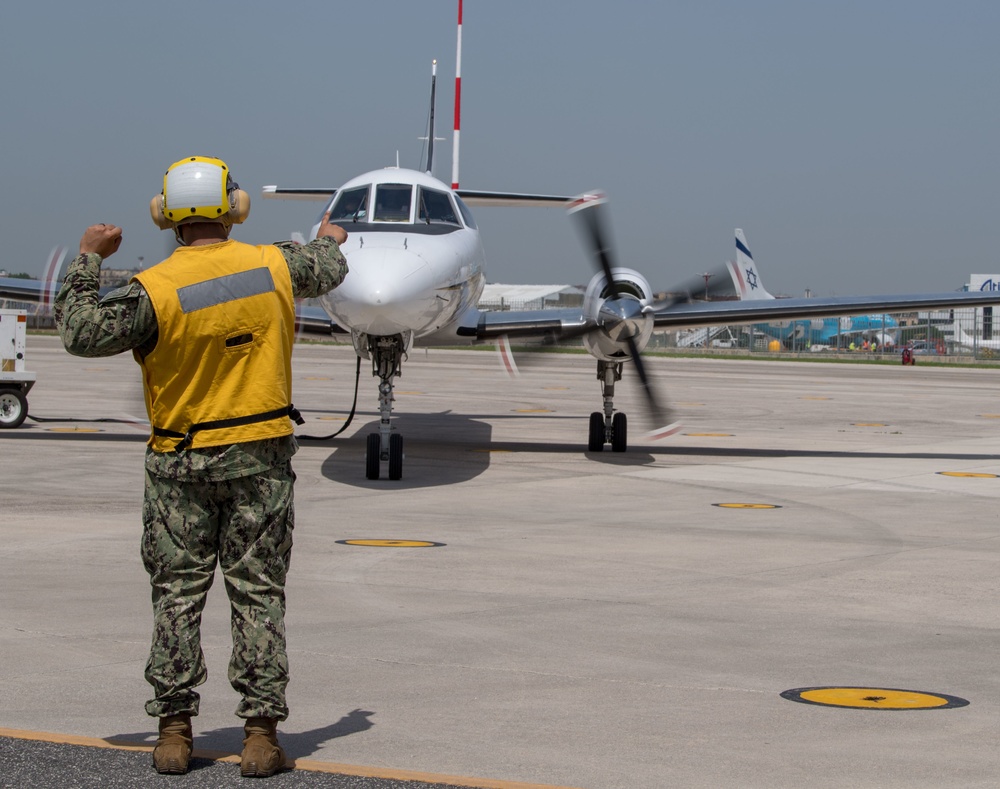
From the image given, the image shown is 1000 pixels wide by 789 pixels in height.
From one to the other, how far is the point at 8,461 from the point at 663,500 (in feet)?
25.8

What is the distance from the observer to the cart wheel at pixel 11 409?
1945 cm

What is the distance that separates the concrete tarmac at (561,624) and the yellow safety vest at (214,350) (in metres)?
1.20

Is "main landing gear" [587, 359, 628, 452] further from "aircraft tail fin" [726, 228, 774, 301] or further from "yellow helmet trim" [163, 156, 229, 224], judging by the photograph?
"aircraft tail fin" [726, 228, 774, 301]

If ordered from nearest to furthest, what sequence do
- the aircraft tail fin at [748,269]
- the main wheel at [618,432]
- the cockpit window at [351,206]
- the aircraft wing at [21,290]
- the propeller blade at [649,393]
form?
the cockpit window at [351,206] < the propeller blade at [649,393] < the main wheel at [618,432] < the aircraft wing at [21,290] < the aircraft tail fin at [748,269]

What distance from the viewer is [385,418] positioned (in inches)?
566

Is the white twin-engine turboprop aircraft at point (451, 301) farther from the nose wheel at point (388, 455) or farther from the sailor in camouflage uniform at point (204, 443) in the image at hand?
the sailor in camouflage uniform at point (204, 443)

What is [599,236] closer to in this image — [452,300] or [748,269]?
[452,300]

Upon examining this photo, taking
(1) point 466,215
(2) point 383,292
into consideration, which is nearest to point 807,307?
(1) point 466,215

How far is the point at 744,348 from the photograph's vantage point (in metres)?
84.4

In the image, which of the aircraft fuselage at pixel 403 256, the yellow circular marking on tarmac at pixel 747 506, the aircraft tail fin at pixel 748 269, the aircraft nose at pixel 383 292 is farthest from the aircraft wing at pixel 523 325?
the aircraft tail fin at pixel 748 269

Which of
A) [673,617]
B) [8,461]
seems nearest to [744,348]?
[8,461]

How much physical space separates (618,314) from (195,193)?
12925 millimetres

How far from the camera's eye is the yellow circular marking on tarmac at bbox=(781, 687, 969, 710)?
5430mm

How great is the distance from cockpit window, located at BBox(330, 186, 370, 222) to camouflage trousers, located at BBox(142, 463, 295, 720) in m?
10.7
